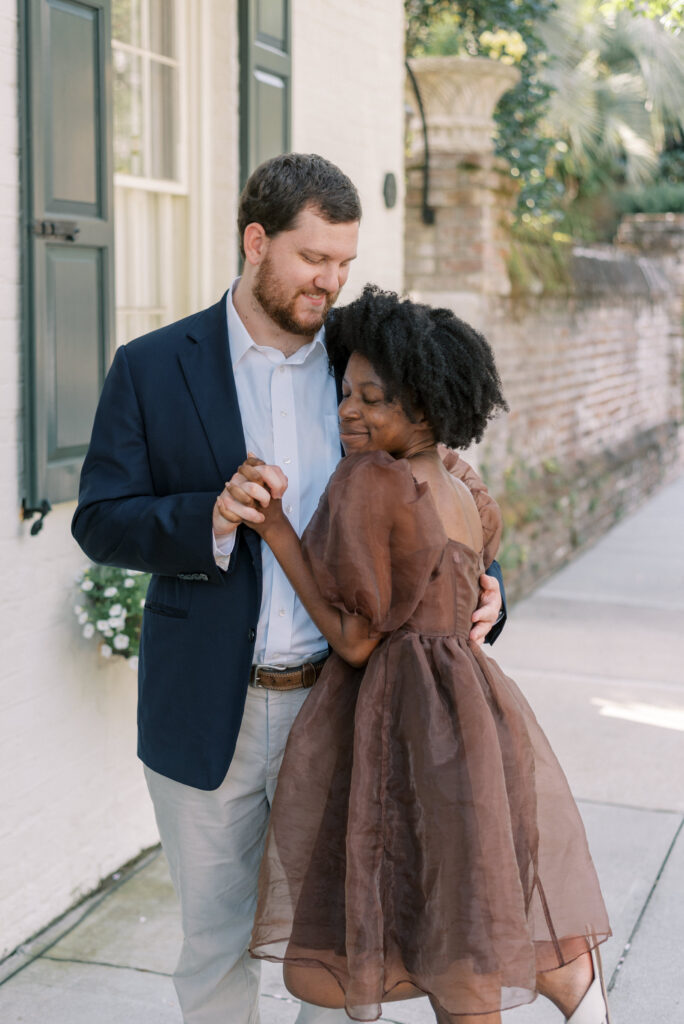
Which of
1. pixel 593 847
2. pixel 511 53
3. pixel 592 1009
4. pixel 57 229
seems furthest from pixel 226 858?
pixel 511 53

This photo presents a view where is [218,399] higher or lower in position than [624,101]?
lower

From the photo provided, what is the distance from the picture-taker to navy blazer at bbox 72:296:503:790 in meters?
2.56

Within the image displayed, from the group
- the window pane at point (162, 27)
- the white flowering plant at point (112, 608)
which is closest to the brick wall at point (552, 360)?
the window pane at point (162, 27)

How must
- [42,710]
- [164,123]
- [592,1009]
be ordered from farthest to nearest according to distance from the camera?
[164,123], [42,710], [592,1009]

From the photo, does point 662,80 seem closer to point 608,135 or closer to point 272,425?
point 608,135

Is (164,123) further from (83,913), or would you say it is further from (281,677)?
(83,913)

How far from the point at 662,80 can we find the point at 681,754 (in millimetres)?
19348

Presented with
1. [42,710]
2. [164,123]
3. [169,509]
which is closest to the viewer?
[169,509]

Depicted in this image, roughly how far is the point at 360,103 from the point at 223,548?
3.58 meters

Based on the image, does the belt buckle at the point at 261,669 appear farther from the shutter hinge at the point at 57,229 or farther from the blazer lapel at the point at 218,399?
the shutter hinge at the point at 57,229

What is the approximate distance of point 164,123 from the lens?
445cm

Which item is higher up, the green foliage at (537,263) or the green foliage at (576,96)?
the green foliage at (576,96)

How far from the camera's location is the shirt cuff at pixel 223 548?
247cm

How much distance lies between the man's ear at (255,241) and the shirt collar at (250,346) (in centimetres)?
16
